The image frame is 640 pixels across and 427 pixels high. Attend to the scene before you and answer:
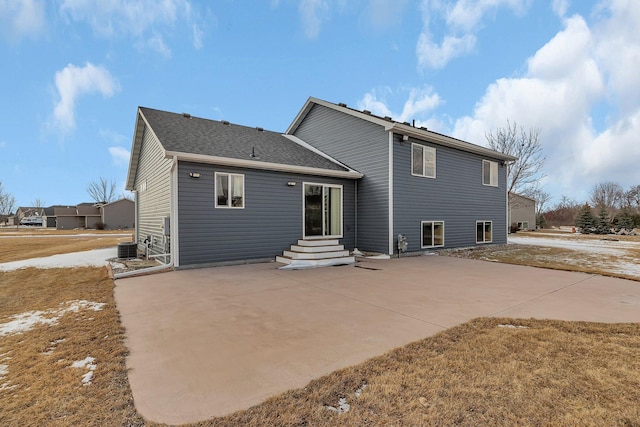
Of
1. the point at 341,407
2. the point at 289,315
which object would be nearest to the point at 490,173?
the point at 289,315

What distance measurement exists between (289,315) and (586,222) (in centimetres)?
3659

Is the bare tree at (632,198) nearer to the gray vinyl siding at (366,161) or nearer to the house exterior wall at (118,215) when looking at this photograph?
the gray vinyl siding at (366,161)

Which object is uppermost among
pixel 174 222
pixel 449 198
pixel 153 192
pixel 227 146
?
pixel 227 146

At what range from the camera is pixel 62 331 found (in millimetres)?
3717

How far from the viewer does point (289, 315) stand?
4.32 metres

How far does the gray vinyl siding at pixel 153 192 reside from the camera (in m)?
9.17

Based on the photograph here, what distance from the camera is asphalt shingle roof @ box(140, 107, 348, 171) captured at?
28.5 ft

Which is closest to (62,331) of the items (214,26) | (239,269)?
(239,269)

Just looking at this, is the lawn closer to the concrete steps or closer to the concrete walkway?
the concrete walkway

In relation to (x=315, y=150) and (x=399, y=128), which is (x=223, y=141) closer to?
(x=315, y=150)

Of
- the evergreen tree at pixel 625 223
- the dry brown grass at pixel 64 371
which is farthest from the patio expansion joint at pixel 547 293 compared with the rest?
the evergreen tree at pixel 625 223

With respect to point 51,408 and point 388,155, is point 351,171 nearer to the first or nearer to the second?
point 388,155

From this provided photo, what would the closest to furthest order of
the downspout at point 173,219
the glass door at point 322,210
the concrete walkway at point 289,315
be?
1. the concrete walkway at point 289,315
2. the downspout at point 173,219
3. the glass door at point 322,210

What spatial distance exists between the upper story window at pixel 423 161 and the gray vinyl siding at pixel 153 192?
7984mm
